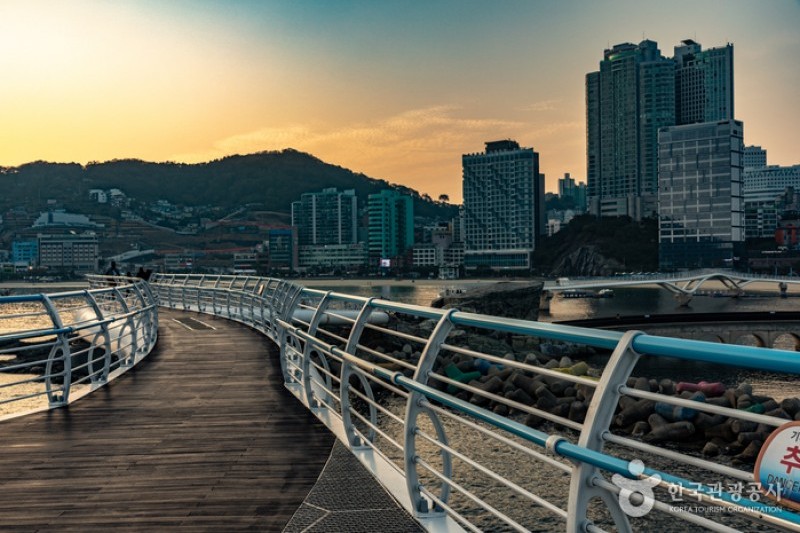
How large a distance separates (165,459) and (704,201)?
202607mm

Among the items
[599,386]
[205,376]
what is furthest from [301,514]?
[205,376]

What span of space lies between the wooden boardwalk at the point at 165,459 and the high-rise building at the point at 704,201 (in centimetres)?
19222

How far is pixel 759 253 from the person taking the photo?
193 metres

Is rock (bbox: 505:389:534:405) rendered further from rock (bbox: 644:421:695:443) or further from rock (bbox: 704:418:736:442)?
rock (bbox: 704:418:736:442)

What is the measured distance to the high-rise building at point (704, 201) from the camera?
601 feet

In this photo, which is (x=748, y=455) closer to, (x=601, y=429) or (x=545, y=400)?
(x=545, y=400)

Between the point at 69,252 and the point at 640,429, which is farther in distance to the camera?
the point at 69,252

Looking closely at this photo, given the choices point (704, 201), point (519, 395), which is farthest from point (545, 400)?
point (704, 201)

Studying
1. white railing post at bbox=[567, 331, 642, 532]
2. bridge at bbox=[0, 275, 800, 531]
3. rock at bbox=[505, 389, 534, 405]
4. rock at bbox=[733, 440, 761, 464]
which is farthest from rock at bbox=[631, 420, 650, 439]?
white railing post at bbox=[567, 331, 642, 532]

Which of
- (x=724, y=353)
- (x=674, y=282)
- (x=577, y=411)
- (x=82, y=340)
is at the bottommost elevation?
(x=674, y=282)

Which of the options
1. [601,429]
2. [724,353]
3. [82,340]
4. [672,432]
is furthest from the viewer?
[82,340]

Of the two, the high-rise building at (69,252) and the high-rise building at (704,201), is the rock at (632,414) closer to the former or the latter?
the high-rise building at (704,201)

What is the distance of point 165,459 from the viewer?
6.01 m

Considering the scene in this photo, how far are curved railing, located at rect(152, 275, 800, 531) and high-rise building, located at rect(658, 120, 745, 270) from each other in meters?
172
